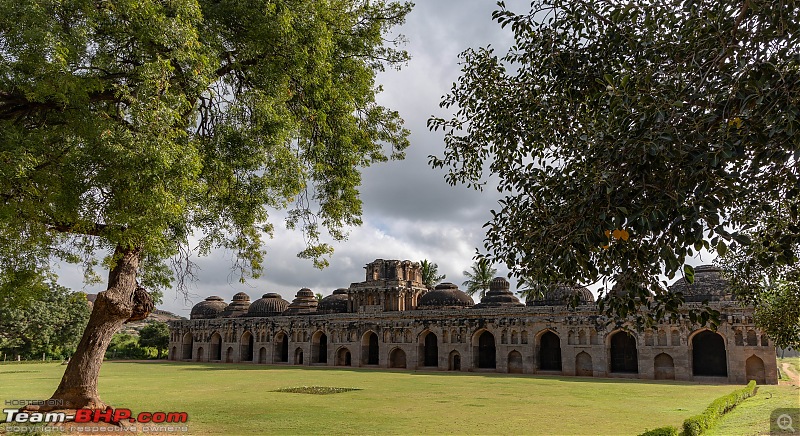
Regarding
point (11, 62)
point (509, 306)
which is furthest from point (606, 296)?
point (509, 306)

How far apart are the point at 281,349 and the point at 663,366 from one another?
33.4m

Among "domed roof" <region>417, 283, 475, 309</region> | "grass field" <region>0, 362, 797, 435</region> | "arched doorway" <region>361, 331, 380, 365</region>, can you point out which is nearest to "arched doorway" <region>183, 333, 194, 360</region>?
"arched doorway" <region>361, 331, 380, 365</region>

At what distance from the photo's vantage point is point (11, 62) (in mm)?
8938

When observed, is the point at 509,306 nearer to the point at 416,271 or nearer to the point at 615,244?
the point at 416,271

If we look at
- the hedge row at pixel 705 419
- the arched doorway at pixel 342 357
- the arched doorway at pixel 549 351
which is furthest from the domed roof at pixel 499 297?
the hedge row at pixel 705 419

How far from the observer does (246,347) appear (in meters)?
53.7

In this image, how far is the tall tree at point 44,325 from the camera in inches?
1825

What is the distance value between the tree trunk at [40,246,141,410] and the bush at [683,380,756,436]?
1210cm

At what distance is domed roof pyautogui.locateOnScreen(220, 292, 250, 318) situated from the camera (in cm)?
5841

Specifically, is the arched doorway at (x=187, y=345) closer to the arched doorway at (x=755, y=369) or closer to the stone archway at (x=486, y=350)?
the stone archway at (x=486, y=350)

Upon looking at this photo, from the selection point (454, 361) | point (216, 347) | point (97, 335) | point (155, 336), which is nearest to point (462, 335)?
point (454, 361)

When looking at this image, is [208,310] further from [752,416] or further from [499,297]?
[752,416]

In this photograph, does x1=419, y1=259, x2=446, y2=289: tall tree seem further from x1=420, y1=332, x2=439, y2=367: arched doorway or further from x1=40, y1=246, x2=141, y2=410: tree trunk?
x1=40, y1=246, x2=141, y2=410: tree trunk

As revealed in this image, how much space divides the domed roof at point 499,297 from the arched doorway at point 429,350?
4.74 metres
